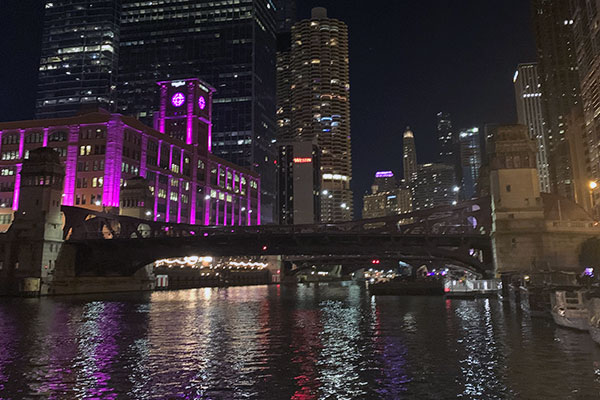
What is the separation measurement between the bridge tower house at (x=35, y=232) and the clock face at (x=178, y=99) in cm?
8482

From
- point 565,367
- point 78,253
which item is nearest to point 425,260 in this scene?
point 78,253

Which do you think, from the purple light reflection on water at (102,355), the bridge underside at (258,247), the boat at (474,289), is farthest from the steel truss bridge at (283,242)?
the purple light reflection on water at (102,355)

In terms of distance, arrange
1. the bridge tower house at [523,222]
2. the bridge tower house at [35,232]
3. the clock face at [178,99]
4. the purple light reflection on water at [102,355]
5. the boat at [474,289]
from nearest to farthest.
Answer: the purple light reflection on water at [102,355]
the boat at [474,289]
the bridge tower house at [523,222]
the bridge tower house at [35,232]
the clock face at [178,99]

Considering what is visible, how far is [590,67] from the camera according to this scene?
182 metres

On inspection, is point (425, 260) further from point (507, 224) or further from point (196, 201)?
point (196, 201)

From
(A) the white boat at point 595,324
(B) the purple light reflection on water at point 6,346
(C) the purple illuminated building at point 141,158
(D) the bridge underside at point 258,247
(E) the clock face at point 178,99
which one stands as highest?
(E) the clock face at point 178,99

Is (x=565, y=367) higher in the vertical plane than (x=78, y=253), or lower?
lower

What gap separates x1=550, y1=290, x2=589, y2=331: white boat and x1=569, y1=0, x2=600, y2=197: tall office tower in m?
162

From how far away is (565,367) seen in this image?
18188 mm

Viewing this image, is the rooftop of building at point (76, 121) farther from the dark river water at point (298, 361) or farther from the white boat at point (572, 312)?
the white boat at point (572, 312)

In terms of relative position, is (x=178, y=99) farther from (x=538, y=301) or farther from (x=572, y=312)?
(x=572, y=312)

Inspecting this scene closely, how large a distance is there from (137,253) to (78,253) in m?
10.9

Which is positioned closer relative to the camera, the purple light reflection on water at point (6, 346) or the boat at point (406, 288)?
the purple light reflection on water at point (6, 346)

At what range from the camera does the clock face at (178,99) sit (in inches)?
6516
